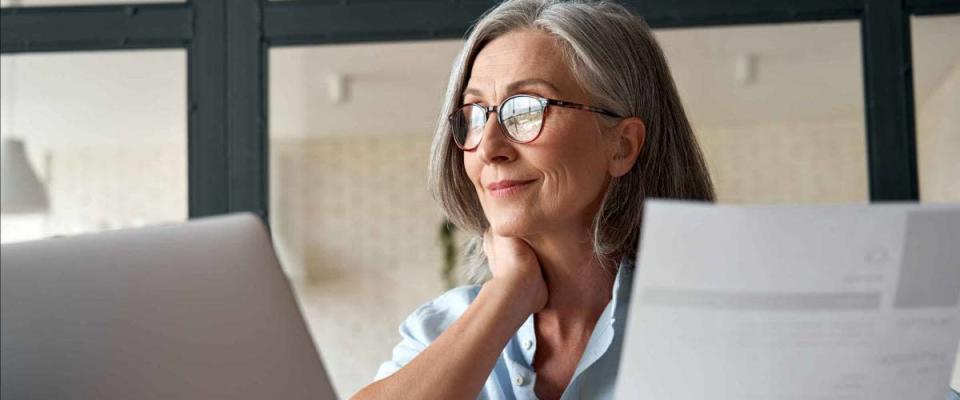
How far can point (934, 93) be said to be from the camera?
2.03 m

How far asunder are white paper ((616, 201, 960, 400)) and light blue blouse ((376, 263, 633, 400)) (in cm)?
59

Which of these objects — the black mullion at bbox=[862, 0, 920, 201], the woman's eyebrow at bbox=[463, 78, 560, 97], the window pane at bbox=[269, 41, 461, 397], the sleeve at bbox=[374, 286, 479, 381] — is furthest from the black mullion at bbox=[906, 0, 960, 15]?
the window pane at bbox=[269, 41, 461, 397]

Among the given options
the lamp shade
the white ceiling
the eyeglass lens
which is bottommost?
the lamp shade

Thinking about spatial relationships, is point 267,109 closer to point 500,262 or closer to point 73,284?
point 500,262

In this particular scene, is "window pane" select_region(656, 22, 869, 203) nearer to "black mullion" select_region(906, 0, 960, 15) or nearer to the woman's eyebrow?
"black mullion" select_region(906, 0, 960, 15)

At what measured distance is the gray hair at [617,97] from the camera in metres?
1.48

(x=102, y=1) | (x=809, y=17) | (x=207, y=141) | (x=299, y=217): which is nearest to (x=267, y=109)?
(x=207, y=141)

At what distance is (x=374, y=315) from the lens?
6703 millimetres

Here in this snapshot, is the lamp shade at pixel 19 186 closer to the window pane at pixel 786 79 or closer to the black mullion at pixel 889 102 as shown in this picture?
the window pane at pixel 786 79

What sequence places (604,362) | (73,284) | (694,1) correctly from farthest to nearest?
(694,1) < (604,362) < (73,284)

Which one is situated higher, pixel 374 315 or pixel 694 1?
pixel 694 1

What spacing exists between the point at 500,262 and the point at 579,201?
0.48ft

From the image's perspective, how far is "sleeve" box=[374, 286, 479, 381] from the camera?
5.21 ft

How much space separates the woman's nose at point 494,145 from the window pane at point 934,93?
3.25ft
